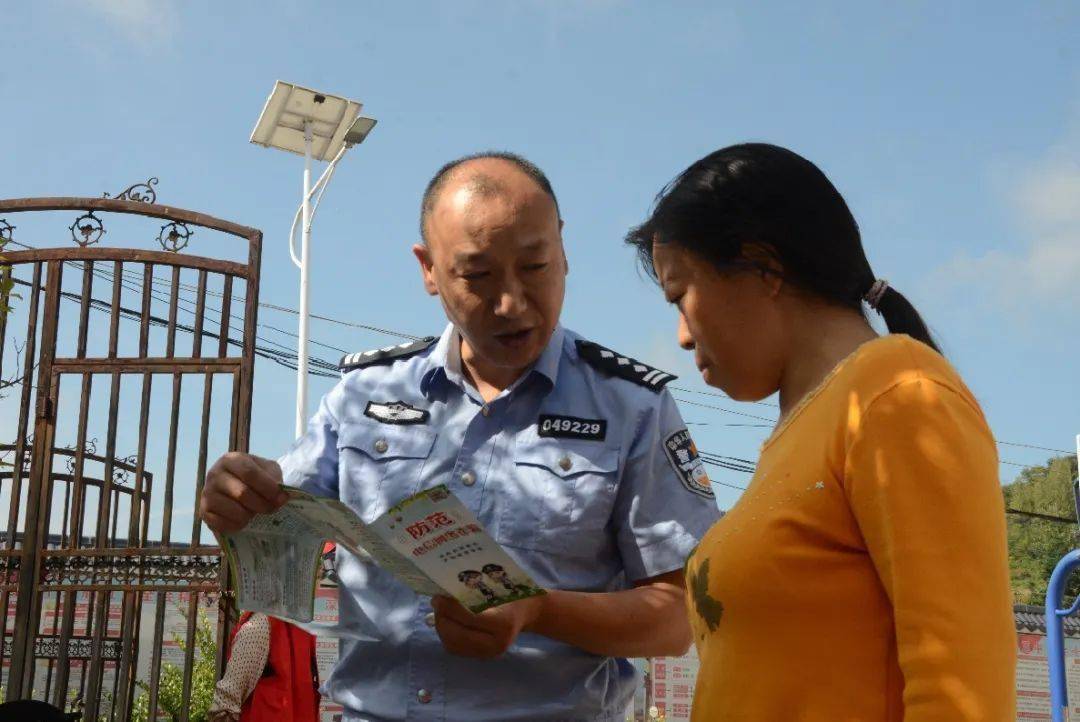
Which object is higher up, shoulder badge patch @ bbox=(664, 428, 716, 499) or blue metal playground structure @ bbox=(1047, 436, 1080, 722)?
shoulder badge patch @ bbox=(664, 428, 716, 499)

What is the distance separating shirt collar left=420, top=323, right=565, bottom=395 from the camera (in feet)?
7.19

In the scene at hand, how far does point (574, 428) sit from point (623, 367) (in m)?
0.17

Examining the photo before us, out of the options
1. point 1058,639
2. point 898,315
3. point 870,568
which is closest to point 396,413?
point 898,315

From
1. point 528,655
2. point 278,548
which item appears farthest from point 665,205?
point 278,548

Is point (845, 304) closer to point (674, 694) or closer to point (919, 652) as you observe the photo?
point (919, 652)

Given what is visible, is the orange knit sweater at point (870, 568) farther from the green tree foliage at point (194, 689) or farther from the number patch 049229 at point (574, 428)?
the green tree foliage at point (194, 689)

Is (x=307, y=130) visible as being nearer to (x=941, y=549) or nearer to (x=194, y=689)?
(x=194, y=689)

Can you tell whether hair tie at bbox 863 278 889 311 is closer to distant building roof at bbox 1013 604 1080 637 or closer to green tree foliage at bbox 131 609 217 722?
green tree foliage at bbox 131 609 217 722

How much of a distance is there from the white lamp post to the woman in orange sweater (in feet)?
25.2

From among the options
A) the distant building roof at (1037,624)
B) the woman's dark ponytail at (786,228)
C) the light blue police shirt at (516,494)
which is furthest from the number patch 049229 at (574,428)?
the distant building roof at (1037,624)

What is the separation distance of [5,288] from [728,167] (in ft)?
9.93

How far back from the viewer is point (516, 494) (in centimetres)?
208

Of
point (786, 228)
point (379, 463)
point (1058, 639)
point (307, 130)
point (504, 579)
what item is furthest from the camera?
point (307, 130)

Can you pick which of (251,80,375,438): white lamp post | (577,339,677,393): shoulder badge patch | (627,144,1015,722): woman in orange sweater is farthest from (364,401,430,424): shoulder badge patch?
(251,80,375,438): white lamp post
